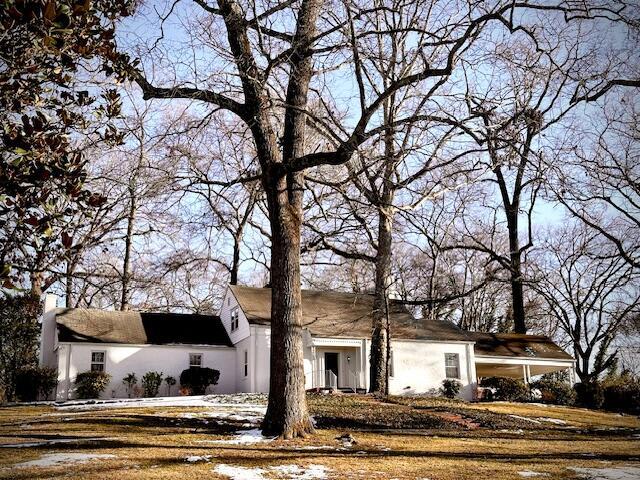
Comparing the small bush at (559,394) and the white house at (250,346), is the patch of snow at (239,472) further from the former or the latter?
the small bush at (559,394)

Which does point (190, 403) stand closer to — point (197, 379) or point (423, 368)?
point (197, 379)

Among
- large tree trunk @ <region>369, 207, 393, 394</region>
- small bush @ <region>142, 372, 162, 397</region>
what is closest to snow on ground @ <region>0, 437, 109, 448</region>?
large tree trunk @ <region>369, 207, 393, 394</region>

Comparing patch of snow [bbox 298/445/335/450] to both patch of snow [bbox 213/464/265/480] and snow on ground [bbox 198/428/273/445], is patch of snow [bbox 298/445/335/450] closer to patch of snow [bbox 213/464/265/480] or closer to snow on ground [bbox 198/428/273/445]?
snow on ground [bbox 198/428/273/445]

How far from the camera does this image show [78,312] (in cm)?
2633

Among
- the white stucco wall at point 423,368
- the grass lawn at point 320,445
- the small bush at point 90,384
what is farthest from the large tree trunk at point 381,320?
the small bush at point 90,384

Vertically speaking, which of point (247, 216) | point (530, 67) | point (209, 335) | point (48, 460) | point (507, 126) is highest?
point (247, 216)

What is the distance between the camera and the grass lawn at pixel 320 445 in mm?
8328

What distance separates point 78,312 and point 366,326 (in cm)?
1323

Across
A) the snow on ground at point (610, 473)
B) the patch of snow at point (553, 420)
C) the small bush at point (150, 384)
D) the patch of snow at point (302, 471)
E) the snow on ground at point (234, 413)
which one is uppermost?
the small bush at point (150, 384)

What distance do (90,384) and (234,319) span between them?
→ 688 centimetres

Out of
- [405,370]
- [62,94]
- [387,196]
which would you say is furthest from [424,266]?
[62,94]

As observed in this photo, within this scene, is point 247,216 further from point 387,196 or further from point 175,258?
point 387,196

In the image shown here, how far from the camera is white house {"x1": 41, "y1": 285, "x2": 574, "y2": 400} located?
2455 centimetres

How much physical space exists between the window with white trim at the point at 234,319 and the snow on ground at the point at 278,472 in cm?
1838
